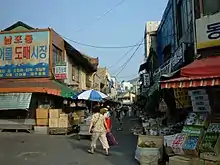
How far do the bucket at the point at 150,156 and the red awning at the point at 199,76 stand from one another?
2320 mm

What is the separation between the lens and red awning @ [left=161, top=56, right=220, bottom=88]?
7.87m

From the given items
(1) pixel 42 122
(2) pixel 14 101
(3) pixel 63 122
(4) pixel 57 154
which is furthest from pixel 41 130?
(4) pixel 57 154

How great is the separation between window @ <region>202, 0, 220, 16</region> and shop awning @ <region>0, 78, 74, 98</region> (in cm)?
1167

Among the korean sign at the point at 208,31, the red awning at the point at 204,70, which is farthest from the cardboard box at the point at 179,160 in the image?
the korean sign at the point at 208,31

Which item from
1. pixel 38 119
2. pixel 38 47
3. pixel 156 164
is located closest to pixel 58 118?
pixel 38 119

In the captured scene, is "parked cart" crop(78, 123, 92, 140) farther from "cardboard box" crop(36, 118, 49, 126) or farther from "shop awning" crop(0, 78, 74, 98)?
"cardboard box" crop(36, 118, 49, 126)

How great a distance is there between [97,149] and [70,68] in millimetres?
14393

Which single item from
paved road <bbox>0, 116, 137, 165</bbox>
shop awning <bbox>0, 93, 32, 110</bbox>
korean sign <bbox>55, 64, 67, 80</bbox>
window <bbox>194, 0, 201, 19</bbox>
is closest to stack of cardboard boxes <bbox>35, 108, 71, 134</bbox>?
shop awning <bbox>0, 93, 32, 110</bbox>

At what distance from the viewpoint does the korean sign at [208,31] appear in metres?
10.4

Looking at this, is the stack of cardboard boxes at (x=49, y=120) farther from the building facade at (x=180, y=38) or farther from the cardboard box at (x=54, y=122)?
the building facade at (x=180, y=38)

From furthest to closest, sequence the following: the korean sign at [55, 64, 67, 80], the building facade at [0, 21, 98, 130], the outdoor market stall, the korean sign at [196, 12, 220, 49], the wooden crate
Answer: the korean sign at [55, 64, 67, 80] < the building facade at [0, 21, 98, 130] < the wooden crate < the korean sign at [196, 12, 220, 49] < the outdoor market stall

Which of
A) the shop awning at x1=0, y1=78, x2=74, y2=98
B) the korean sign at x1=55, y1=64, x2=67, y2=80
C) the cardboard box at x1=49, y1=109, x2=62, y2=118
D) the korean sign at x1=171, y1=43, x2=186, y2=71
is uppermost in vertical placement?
the korean sign at x1=55, y1=64, x2=67, y2=80

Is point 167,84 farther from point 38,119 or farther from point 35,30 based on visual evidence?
point 35,30

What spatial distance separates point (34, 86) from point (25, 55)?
2.84 metres
